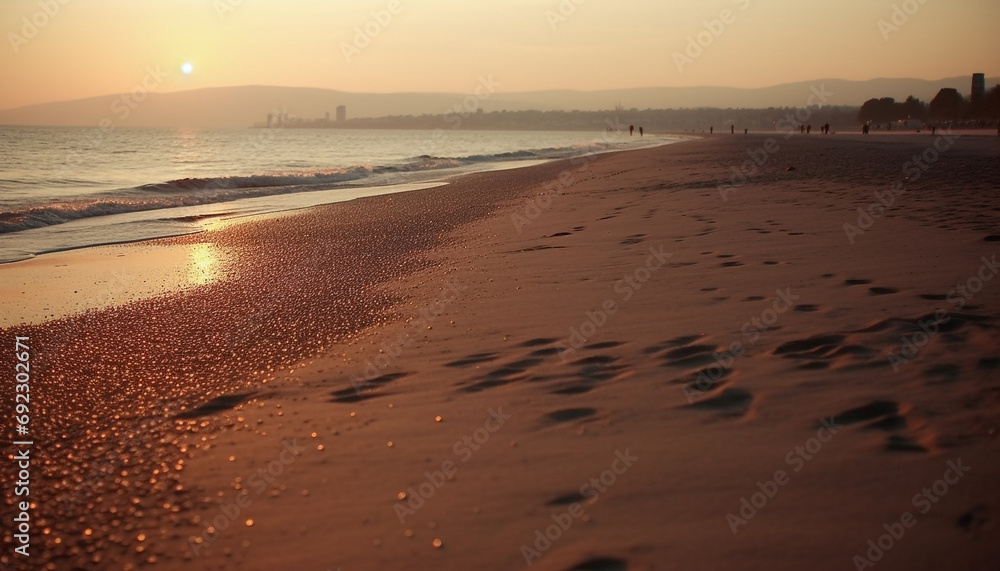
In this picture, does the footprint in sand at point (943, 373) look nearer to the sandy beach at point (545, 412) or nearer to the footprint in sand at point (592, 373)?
the sandy beach at point (545, 412)

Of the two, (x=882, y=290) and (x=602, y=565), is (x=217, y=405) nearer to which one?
(x=602, y=565)

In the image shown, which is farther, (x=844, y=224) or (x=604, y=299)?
(x=844, y=224)

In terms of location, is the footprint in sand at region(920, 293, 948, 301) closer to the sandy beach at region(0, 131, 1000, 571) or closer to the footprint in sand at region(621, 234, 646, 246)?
the sandy beach at region(0, 131, 1000, 571)

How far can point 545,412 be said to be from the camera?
3670 millimetres

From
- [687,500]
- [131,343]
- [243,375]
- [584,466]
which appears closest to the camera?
[687,500]

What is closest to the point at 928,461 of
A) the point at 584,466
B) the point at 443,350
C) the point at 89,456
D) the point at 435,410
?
the point at 584,466

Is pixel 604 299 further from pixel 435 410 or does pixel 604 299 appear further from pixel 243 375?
pixel 243 375

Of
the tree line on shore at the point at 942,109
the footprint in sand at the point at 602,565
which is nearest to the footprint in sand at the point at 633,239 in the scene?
the footprint in sand at the point at 602,565

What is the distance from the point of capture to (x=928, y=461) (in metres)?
2.84

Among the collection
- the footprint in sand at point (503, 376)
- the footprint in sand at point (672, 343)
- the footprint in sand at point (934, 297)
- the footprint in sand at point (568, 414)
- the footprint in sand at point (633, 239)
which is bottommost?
the footprint in sand at point (568, 414)

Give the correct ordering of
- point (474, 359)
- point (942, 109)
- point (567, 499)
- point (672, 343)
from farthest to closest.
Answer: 1. point (942, 109)
2. point (474, 359)
3. point (672, 343)
4. point (567, 499)

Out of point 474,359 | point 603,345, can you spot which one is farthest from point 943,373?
point 474,359

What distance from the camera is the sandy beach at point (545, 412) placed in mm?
2607

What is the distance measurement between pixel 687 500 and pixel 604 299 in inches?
125
